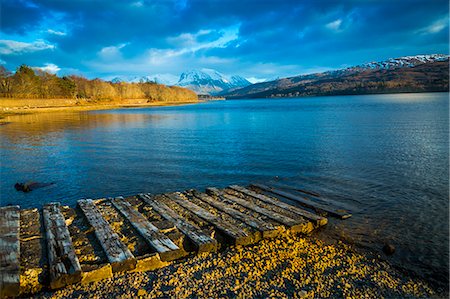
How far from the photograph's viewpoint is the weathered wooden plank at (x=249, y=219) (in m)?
10.2

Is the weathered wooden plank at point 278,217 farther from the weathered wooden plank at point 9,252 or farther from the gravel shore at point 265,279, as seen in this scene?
the weathered wooden plank at point 9,252

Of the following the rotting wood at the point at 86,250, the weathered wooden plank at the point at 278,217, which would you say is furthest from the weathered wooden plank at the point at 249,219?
the rotting wood at the point at 86,250

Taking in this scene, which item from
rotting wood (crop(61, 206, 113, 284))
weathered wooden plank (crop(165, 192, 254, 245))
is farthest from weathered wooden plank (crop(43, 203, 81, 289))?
weathered wooden plank (crop(165, 192, 254, 245))

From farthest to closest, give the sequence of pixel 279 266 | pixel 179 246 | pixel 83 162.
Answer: pixel 83 162, pixel 179 246, pixel 279 266

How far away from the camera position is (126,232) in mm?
10172

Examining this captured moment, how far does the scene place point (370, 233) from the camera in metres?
11.3

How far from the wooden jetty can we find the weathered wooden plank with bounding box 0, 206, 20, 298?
0.07 ft

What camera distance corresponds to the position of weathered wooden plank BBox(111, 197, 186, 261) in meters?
8.67

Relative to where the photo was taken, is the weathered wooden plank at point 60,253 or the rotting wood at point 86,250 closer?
the weathered wooden plank at point 60,253

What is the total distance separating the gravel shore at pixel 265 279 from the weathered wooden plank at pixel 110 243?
0.34 m

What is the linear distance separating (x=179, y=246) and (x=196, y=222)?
1.85 metres

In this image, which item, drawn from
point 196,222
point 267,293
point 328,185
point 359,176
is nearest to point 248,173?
point 328,185

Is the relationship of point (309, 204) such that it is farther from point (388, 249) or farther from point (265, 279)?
point (265, 279)

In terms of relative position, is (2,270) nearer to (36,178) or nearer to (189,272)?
(189,272)
